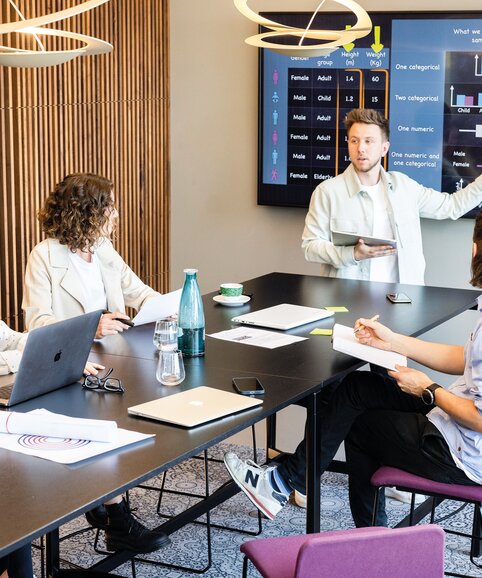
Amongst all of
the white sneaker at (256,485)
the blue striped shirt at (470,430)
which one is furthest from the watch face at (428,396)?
the white sneaker at (256,485)

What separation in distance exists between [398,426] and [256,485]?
24.1 inches

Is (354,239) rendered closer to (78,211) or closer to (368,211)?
(368,211)

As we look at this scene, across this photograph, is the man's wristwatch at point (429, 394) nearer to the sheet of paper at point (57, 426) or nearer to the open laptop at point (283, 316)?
the open laptop at point (283, 316)

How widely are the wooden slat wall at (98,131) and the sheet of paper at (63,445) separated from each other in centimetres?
297

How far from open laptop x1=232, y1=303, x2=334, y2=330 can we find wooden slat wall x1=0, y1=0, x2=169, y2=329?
180cm

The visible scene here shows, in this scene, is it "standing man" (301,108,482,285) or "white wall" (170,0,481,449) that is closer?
"standing man" (301,108,482,285)

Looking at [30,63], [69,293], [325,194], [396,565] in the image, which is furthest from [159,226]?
[396,565]

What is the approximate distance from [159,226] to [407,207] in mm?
2168

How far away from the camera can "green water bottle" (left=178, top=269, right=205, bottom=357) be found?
3676 millimetres

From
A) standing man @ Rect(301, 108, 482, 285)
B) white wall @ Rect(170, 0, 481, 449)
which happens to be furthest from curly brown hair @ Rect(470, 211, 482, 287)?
white wall @ Rect(170, 0, 481, 449)

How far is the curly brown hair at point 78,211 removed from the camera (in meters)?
4.38

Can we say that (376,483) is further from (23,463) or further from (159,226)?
(159,226)

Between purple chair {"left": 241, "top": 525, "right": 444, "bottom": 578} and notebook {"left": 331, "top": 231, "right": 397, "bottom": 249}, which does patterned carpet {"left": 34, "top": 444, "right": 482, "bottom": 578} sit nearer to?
notebook {"left": 331, "top": 231, "right": 397, "bottom": 249}

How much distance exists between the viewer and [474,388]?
10.6 ft
